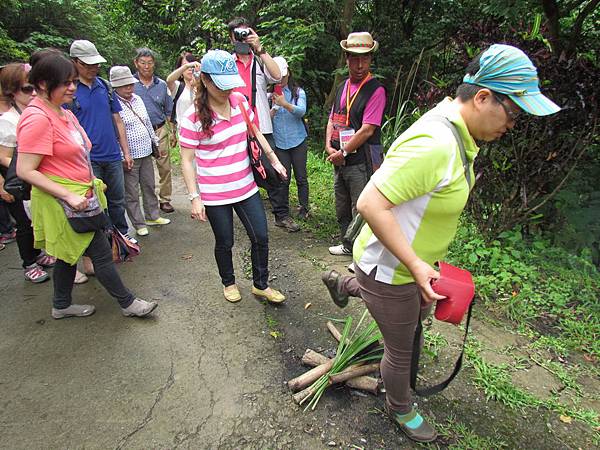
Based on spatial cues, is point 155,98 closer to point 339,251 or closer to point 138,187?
point 138,187

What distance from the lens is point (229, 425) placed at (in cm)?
206

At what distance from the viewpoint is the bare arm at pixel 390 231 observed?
1.44 m

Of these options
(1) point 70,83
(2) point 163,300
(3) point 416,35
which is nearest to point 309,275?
(2) point 163,300

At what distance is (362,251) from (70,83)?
2043mm

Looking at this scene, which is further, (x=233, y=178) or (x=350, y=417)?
(x=233, y=178)

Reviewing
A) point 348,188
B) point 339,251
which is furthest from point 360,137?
point 339,251

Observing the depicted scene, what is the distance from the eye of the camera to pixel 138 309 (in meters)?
2.85

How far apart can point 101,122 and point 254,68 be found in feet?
4.97

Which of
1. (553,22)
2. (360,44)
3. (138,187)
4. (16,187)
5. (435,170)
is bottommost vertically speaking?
(138,187)

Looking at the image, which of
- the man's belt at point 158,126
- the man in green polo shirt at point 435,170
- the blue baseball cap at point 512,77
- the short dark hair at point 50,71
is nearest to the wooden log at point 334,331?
the man in green polo shirt at point 435,170

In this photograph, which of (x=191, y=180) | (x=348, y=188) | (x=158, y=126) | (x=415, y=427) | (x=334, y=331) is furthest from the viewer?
(x=158, y=126)

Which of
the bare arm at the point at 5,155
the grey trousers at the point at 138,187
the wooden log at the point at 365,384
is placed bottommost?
the wooden log at the point at 365,384

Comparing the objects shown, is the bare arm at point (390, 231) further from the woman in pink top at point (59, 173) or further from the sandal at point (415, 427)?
the woman in pink top at point (59, 173)

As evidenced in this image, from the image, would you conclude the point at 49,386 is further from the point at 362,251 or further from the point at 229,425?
the point at 362,251
